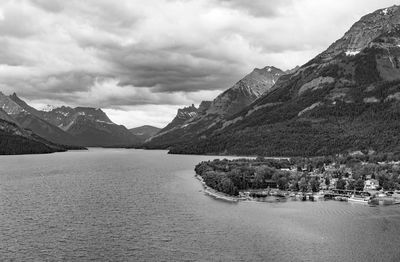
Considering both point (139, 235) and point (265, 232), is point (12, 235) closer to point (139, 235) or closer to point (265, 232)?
point (139, 235)

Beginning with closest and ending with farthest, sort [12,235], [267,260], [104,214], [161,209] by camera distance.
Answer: [267,260] → [12,235] → [104,214] → [161,209]

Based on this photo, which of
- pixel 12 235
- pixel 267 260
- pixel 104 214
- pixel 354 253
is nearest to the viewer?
pixel 267 260

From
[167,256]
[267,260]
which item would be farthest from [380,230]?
[167,256]

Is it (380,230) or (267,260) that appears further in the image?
(380,230)

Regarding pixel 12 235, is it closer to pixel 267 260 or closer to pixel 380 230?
pixel 267 260

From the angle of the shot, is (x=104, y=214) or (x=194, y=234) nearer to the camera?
(x=194, y=234)

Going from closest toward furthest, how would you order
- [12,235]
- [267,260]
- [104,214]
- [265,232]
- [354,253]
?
[267,260] < [354,253] < [12,235] < [265,232] < [104,214]

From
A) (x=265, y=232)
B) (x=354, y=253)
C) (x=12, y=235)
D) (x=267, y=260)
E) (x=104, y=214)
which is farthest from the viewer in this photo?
(x=104, y=214)

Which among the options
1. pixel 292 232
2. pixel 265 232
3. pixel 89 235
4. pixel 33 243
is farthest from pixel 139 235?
pixel 292 232
